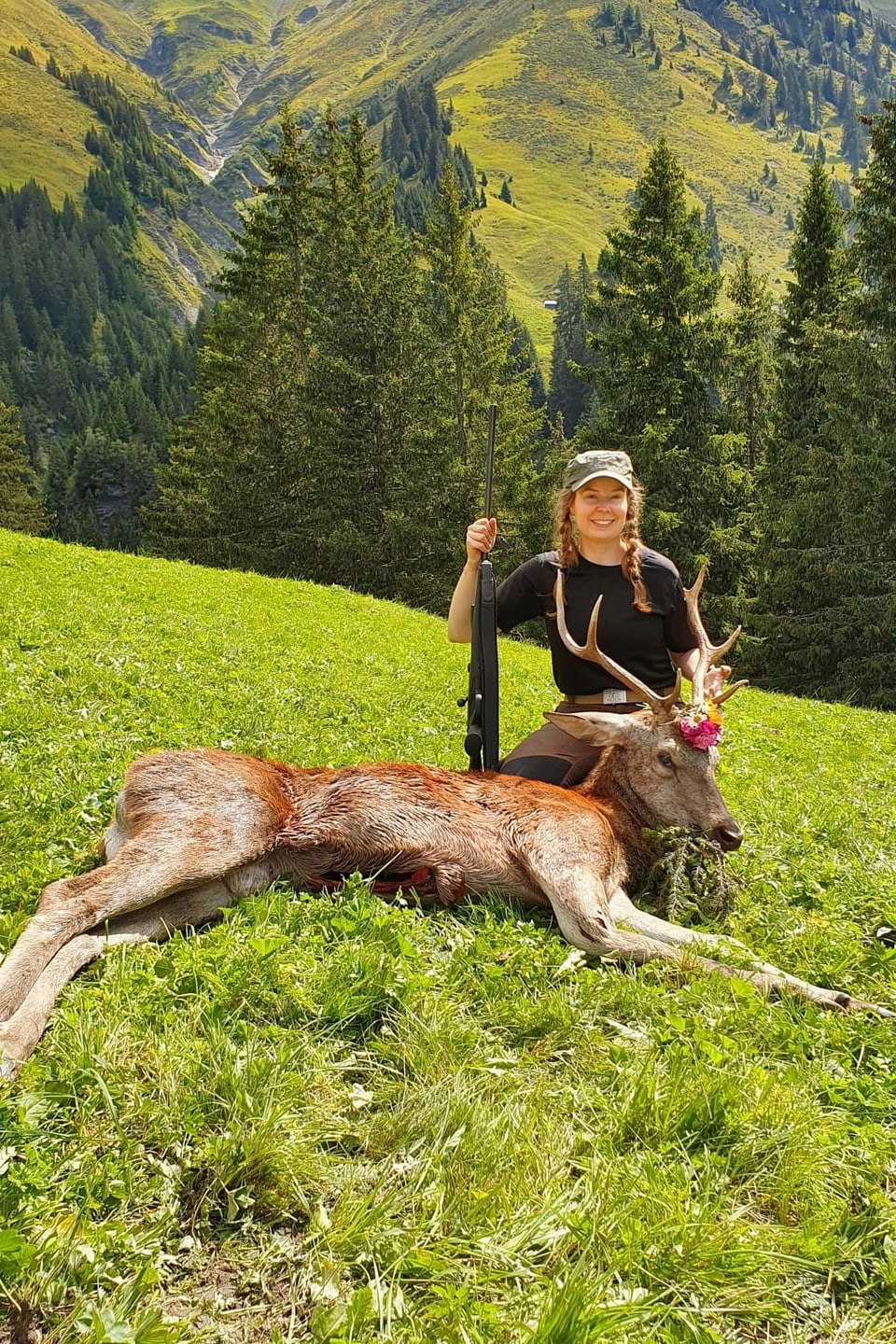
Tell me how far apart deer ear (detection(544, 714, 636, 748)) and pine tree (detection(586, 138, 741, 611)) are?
24.3 m

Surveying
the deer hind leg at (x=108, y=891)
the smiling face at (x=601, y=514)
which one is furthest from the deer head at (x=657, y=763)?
the deer hind leg at (x=108, y=891)

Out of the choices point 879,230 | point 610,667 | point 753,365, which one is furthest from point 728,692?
point 753,365

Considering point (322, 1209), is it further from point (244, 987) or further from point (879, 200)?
point (879, 200)

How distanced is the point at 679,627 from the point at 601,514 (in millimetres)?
986

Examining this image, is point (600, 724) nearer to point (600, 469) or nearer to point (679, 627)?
point (679, 627)

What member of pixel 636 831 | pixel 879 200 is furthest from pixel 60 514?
pixel 636 831

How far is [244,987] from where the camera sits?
11.8 feet

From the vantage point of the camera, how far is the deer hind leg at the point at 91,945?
10.4ft

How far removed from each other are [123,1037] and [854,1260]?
251 cm

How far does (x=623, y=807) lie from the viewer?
213 inches

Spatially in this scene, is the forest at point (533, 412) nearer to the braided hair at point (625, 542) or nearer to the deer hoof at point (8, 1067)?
the braided hair at point (625, 542)

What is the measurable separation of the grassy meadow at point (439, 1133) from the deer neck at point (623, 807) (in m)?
0.65

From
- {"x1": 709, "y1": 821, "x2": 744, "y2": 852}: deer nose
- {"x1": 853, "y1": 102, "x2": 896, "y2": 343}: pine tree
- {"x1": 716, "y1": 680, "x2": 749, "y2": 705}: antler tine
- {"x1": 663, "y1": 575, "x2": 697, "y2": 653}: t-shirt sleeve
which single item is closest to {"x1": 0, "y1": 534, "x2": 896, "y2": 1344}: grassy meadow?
{"x1": 709, "y1": 821, "x2": 744, "y2": 852}: deer nose

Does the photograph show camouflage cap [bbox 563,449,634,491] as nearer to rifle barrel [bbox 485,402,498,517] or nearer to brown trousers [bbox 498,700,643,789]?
rifle barrel [bbox 485,402,498,517]
